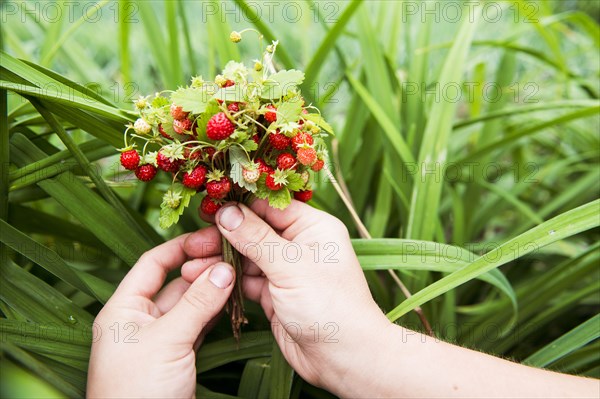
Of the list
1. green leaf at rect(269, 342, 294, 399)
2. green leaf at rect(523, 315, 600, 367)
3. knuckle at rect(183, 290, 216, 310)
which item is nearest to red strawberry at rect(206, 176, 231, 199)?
knuckle at rect(183, 290, 216, 310)

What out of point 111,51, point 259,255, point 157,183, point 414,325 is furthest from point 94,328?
point 111,51

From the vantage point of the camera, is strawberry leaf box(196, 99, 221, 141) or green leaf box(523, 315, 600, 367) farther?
green leaf box(523, 315, 600, 367)

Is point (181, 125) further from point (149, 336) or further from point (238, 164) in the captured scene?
point (149, 336)

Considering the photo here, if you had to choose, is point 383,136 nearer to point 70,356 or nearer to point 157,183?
point 157,183

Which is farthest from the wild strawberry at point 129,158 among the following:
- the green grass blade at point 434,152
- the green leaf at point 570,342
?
the green leaf at point 570,342

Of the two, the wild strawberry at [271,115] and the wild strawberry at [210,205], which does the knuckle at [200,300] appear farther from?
the wild strawberry at [271,115]

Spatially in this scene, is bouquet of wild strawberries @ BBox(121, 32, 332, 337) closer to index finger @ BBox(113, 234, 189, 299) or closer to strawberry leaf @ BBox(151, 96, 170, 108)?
strawberry leaf @ BBox(151, 96, 170, 108)
